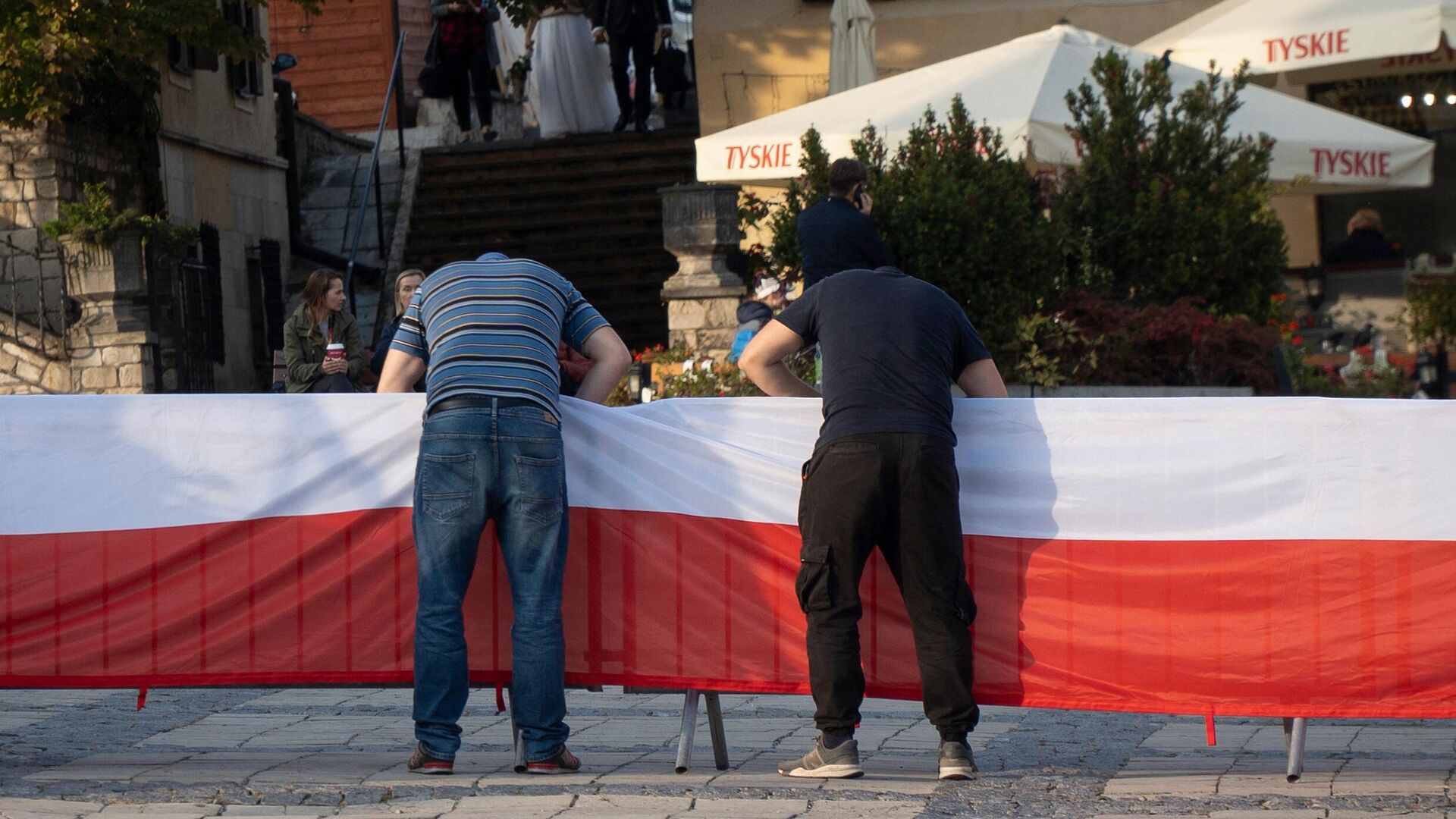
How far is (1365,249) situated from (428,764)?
12847mm

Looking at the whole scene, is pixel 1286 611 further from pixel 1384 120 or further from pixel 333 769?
pixel 1384 120

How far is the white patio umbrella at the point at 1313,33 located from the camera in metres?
14.9

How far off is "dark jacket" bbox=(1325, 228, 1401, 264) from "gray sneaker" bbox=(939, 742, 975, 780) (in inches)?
477

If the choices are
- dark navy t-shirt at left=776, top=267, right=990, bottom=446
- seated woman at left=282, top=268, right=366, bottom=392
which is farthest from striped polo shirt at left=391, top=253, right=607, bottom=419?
seated woman at left=282, top=268, right=366, bottom=392

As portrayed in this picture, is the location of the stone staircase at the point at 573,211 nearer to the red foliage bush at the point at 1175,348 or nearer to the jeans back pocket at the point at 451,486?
the red foliage bush at the point at 1175,348

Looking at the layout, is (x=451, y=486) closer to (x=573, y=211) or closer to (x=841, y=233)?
(x=841, y=233)

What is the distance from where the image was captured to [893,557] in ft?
20.9

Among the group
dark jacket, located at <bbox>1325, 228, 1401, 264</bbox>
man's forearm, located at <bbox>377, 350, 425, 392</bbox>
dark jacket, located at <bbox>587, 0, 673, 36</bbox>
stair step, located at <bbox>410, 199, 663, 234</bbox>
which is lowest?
man's forearm, located at <bbox>377, 350, 425, 392</bbox>

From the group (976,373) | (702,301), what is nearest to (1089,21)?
(702,301)

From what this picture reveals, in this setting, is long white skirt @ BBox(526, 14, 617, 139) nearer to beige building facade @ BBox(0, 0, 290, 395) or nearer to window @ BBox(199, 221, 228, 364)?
beige building facade @ BBox(0, 0, 290, 395)

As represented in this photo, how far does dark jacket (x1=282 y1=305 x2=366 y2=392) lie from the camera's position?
37.2ft

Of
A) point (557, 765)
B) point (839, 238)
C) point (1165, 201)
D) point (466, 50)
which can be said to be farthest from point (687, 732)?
point (466, 50)

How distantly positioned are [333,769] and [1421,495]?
3.65 m

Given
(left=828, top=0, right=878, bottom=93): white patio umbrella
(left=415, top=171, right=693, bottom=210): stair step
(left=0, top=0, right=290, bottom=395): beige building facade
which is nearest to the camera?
(left=828, top=0, right=878, bottom=93): white patio umbrella
